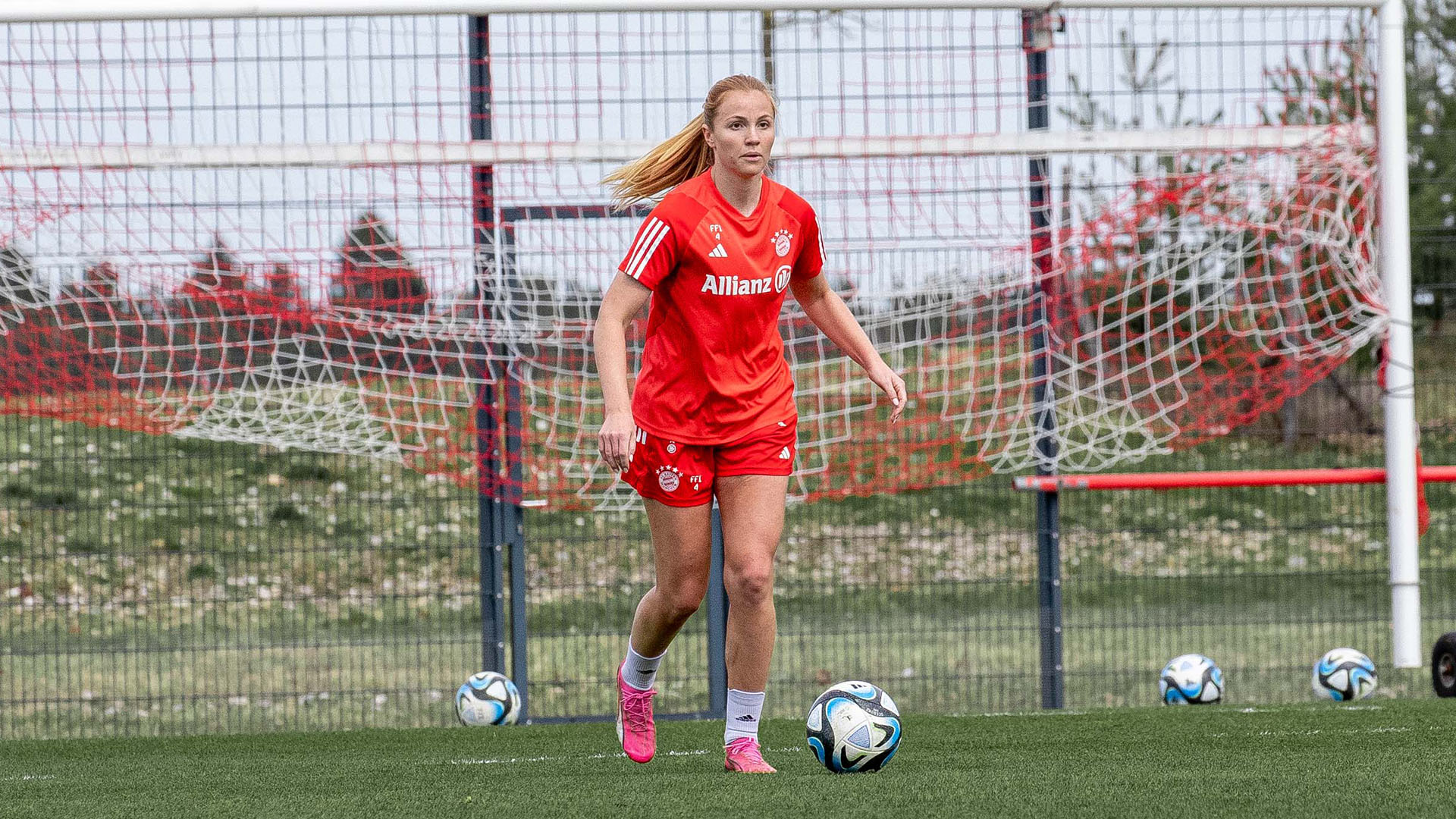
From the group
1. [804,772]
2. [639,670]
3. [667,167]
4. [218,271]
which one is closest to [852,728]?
[804,772]

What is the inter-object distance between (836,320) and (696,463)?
0.65 m

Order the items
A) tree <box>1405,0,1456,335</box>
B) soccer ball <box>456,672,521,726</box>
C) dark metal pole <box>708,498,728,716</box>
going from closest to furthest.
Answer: soccer ball <box>456,672,521,726</box> < dark metal pole <box>708,498,728,716</box> < tree <box>1405,0,1456,335</box>

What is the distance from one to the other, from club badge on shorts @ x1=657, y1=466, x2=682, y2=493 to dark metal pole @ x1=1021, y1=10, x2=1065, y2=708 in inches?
124

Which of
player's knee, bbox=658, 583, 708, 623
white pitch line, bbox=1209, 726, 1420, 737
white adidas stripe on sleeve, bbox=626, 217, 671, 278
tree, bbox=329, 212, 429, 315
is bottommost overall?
white pitch line, bbox=1209, 726, 1420, 737

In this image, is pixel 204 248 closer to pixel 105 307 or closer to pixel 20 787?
pixel 105 307

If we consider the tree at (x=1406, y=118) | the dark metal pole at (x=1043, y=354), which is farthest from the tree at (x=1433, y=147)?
the dark metal pole at (x=1043, y=354)

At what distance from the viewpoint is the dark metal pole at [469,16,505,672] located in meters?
7.11

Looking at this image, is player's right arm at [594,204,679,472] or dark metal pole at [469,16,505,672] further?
dark metal pole at [469,16,505,672]

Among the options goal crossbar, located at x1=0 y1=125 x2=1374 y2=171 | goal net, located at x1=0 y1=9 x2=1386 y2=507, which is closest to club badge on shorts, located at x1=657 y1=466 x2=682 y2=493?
goal net, located at x1=0 y1=9 x2=1386 y2=507

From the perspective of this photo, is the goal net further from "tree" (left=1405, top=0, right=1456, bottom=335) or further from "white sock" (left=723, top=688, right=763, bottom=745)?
"white sock" (left=723, top=688, right=763, bottom=745)

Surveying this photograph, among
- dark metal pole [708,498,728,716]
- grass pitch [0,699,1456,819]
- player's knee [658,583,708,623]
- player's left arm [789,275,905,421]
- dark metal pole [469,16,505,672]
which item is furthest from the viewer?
dark metal pole [708,498,728,716]

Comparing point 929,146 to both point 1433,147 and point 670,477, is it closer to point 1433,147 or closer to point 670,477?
point 670,477

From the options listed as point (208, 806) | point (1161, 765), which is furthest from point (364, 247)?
point (1161, 765)

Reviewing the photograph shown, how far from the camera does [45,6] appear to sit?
688cm
